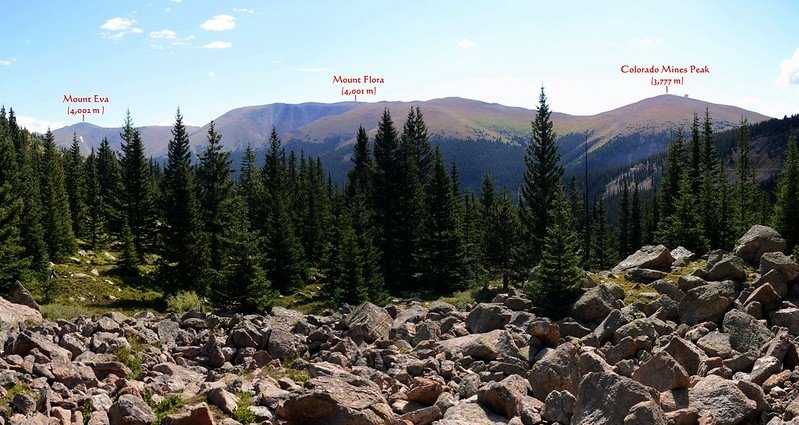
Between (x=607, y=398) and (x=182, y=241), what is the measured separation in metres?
41.3

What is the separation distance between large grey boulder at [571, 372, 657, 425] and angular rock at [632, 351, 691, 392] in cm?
122

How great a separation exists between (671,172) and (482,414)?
225 ft

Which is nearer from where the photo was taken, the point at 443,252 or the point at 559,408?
the point at 559,408

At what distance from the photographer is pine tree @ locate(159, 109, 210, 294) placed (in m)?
46.5

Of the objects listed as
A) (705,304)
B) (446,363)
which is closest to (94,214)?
(446,363)

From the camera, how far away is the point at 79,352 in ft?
60.1

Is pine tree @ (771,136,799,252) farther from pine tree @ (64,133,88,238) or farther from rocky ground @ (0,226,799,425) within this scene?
pine tree @ (64,133,88,238)

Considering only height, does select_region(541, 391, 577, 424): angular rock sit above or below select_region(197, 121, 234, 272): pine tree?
below

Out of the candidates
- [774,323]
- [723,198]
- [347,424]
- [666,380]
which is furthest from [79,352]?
[723,198]

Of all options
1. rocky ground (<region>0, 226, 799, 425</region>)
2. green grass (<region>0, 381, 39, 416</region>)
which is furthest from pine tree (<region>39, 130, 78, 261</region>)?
green grass (<region>0, 381, 39, 416</region>)

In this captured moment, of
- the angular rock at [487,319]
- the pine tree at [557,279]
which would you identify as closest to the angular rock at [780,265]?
the pine tree at [557,279]

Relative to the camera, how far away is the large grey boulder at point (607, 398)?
1195 cm

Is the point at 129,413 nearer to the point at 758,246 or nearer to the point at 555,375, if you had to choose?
the point at 555,375

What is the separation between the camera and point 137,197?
6438 centimetres
